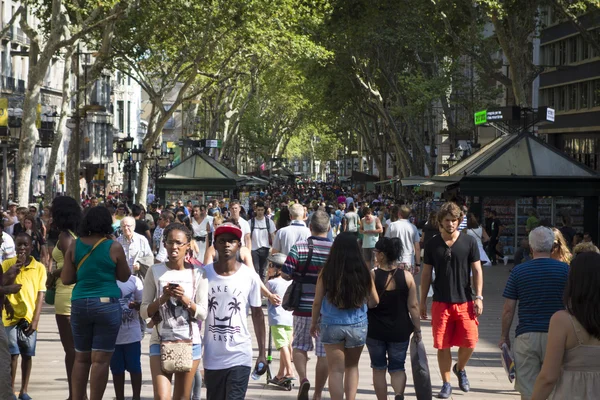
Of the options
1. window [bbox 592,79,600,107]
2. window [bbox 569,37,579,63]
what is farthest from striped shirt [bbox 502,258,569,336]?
window [bbox 569,37,579,63]

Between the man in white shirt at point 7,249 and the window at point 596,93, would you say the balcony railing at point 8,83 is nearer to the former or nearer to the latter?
the window at point 596,93

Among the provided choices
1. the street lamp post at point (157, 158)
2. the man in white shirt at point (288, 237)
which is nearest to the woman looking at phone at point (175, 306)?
the man in white shirt at point (288, 237)

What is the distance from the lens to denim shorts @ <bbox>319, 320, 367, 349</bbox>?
26.3 feet

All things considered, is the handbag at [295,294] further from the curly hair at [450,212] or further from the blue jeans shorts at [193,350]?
the blue jeans shorts at [193,350]

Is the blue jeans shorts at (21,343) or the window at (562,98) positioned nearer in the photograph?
the blue jeans shorts at (21,343)

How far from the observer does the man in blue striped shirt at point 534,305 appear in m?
7.23

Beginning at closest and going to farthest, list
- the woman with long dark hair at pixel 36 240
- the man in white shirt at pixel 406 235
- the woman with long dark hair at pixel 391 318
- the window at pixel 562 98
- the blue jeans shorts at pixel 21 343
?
the woman with long dark hair at pixel 391 318, the blue jeans shorts at pixel 21 343, the woman with long dark hair at pixel 36 240, the man in white shirt at pixel 406 235, the window at pixel 562 98

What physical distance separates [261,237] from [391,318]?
9.34m

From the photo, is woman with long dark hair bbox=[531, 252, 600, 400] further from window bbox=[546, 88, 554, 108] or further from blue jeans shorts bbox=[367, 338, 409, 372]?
window bbox=[546, 88, 554, 108]

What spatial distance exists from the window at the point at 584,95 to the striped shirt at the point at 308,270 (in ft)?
114

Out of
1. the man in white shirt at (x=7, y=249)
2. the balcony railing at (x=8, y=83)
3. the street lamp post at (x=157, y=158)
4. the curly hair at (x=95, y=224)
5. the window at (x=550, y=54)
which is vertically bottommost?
the man in white shirt at (x=7, y=249)

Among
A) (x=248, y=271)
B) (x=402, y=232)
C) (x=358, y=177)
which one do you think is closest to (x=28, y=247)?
(x=248, y=271)

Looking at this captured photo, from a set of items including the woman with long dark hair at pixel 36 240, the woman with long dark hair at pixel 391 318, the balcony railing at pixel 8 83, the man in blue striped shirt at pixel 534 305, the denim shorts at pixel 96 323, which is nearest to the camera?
the man in blue striped shirt at pixel 534 305

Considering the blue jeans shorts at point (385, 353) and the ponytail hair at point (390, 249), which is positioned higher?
the ponytail hair at point (390, 249)
